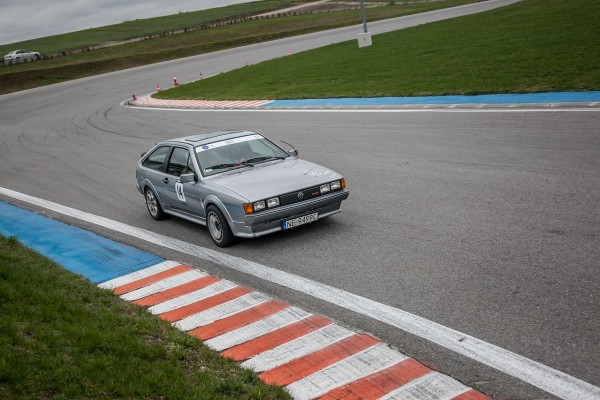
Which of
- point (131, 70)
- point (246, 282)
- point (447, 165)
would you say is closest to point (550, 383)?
point (246, 282)

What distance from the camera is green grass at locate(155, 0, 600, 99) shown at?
21625mm

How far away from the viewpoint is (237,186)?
9.88 metres

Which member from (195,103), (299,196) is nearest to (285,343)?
(299,196)

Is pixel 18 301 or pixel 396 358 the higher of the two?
pixel 18 301

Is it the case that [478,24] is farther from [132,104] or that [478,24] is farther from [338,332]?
[338,332]

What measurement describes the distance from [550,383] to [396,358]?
131cm

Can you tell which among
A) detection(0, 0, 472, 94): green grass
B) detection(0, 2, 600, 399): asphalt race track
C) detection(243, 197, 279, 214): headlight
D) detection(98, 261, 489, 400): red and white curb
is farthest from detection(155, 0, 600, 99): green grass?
detection(0, 0, 472, 94): green grass

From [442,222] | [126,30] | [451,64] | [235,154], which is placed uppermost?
[126,30]

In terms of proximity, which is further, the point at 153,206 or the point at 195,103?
the point at 195,103

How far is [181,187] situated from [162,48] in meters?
61.1

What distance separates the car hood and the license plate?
41cm

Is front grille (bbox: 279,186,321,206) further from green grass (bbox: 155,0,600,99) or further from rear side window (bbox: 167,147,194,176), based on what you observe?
green grass (bbox: 155,0,600,99)

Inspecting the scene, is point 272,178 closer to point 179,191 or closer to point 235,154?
point 235,154

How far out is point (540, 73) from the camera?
21.3 meters
